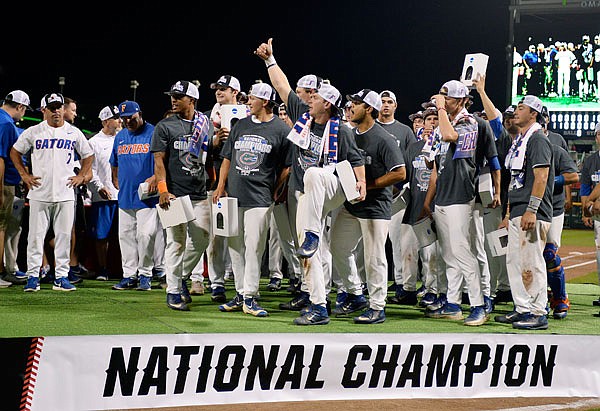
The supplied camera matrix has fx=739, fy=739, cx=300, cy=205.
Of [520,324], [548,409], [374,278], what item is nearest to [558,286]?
[520,324]

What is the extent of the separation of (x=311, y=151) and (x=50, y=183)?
3.38 meters

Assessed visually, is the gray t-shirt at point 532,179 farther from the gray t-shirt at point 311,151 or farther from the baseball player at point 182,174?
the baseball player at point 182,174

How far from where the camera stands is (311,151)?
292 inches

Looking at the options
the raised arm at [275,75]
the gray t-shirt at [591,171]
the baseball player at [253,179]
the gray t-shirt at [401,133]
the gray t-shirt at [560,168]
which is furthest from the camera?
the gray t-shirt at [591,171]

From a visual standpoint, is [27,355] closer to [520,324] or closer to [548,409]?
[548,409]

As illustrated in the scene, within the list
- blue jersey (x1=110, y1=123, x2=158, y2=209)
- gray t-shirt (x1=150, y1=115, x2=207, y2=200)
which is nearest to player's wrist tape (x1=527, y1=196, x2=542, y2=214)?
gray t-shirt (x1=150, y1=115, x2=207, y2=200)

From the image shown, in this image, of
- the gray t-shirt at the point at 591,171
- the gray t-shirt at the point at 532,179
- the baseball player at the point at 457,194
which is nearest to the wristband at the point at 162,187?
the baseball player at the point at 457,194

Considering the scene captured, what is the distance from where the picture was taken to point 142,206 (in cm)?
931

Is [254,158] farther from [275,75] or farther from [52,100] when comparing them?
[52,100]

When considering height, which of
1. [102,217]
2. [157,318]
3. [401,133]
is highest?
[401,133]

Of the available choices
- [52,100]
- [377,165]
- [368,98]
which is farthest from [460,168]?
[52,100]

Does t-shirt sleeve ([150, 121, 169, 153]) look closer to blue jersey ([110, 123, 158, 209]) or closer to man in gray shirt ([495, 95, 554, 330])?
blue jersey ([110, 123, 158, 209])

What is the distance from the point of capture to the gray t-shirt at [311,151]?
7086mm

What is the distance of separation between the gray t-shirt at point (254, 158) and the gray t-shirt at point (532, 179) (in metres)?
2.35
